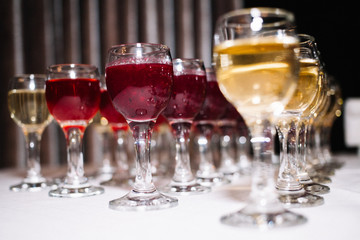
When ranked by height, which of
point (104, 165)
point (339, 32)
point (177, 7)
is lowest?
point (104, 165)

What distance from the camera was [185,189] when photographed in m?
1.03

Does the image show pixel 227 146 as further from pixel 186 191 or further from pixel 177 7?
pixel 177 7

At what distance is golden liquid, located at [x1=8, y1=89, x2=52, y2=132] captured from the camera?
1.27 metres

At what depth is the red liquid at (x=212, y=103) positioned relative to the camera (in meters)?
1.30

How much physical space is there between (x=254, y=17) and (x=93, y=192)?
59 centimetres

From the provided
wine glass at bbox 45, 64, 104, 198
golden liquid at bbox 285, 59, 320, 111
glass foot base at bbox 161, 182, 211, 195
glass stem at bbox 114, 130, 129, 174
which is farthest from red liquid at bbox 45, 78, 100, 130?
golden liquid at bbox 285, 59, 320, 111

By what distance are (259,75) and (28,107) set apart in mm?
829

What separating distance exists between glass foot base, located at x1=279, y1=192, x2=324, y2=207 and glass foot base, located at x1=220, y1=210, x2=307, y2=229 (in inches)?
5.0

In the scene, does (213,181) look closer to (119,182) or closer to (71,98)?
(119,182)

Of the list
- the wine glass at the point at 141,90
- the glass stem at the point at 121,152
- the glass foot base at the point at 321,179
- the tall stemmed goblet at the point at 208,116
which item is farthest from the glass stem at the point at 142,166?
the glass stem at the point at 121,152

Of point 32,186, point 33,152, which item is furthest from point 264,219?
point 33,152

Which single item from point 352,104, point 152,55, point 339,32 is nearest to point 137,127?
point 152,55

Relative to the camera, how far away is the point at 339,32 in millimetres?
2773

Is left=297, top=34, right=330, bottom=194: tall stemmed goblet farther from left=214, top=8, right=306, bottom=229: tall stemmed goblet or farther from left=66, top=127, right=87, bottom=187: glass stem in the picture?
left=66, top=127, right=87, bottom=187: glass stem
